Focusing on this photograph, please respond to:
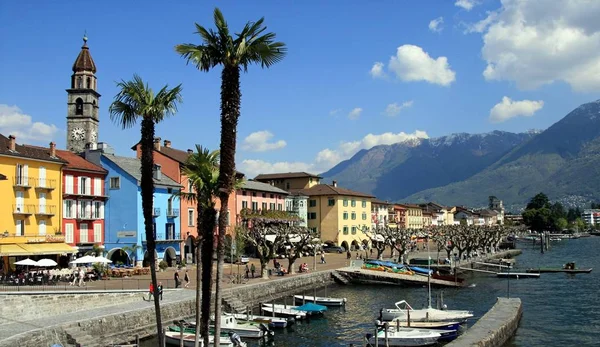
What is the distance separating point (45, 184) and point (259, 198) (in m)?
41.9

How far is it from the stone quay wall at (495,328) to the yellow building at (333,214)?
212 ft

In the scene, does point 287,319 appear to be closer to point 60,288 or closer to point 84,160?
point 60,288

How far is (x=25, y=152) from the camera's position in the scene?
5391 cm

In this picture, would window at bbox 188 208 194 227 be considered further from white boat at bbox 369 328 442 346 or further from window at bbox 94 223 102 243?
white boat at bbox 369 328 442 346

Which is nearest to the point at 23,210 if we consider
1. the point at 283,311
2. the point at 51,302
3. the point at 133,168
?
the point at 133,168

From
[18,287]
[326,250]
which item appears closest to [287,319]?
[18,287]

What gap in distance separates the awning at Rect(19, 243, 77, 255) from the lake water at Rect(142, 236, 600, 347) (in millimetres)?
19741

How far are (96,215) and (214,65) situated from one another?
4913 centimetres

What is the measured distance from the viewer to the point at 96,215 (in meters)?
61.8

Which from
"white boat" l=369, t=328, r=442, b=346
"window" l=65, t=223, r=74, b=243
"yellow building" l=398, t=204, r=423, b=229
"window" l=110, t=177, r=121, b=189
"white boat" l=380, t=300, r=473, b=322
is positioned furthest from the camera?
"yellow building" l=398, t=204, r=423, b=229

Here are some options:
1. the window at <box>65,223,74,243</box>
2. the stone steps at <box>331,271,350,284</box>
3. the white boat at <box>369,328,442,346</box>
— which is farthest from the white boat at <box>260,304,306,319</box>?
the stone steps at <box>331,271,350,284</box>

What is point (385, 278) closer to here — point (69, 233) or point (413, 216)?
point (69, 233)

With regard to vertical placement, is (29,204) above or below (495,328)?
above

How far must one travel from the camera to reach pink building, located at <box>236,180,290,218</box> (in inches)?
3410
